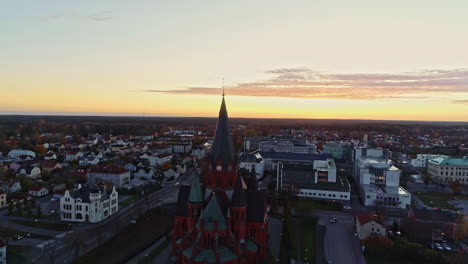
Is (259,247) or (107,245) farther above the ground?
(259,247)

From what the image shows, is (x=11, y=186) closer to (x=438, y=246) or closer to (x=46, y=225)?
(x=46, y=225)

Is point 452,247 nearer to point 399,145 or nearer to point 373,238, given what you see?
point 373,238

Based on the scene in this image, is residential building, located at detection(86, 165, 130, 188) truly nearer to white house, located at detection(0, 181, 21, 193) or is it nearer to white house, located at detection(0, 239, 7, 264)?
white house, located at detection(0, 181, 21, 193)

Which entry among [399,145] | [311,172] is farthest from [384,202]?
[399,145]

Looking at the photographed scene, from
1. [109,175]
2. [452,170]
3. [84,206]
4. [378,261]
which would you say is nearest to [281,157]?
[452,170]

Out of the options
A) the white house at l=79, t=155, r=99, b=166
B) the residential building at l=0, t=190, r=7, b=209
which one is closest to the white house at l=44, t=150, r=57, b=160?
the white house at l=79, t=155, r=99, b=166
